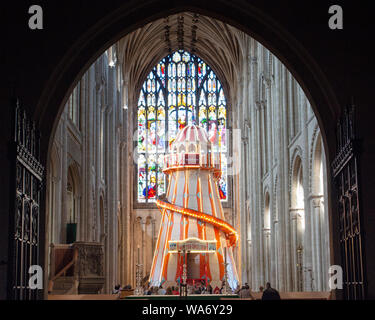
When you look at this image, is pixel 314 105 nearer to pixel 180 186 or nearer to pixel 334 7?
pixel 334 7

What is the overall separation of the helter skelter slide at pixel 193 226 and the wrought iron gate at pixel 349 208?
758 inches

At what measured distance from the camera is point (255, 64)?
2898 cm

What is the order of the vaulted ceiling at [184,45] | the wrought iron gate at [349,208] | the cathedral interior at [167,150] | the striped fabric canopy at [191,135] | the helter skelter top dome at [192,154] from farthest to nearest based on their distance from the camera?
the vaulted ceiling at [184,45]
the striped fabric canopy at [191,135]
the helter skelter top dome at [192,154]
the cathedral interior at [167,150]
the wrought iron gate at [349,208]

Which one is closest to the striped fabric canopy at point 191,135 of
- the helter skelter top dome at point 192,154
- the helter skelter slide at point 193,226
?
the helter skelter top dome at point 192,154

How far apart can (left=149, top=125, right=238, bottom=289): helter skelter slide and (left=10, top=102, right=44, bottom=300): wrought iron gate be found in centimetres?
1923

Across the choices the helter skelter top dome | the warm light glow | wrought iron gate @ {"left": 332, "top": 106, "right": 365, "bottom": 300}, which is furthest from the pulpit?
the helter skelter top dome

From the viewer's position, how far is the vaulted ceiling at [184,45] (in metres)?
35.1

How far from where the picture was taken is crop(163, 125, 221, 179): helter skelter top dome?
101ft

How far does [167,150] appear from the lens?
1604 inches

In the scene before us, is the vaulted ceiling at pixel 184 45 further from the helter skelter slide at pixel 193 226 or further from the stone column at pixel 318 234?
the stone column at pixel 318 234

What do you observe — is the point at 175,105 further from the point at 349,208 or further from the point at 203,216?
the point at 349,208

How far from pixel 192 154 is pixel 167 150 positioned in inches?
392

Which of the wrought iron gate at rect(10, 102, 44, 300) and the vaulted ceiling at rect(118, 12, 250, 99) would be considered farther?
the vaulted ceiling at rect(118, 12, 250, 99)

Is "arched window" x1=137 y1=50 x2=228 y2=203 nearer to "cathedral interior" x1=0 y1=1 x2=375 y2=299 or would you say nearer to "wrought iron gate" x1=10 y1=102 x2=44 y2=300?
"cathedral interior" x1=0 y1=1 x2=375 y2=299
